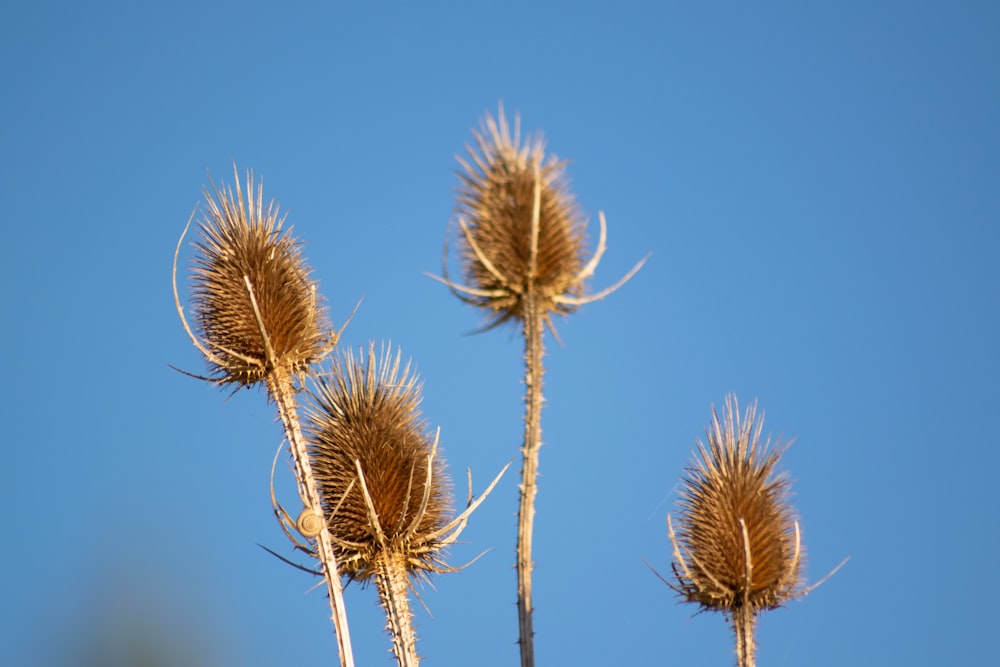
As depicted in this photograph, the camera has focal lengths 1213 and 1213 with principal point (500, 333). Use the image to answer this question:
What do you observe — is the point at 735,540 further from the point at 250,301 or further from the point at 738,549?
the point at 250,301

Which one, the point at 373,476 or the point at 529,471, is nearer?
the point at 529,471

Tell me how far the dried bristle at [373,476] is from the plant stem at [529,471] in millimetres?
2348

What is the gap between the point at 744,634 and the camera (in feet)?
33.3

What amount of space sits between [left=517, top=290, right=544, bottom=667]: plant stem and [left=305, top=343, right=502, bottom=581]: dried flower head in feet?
7.01

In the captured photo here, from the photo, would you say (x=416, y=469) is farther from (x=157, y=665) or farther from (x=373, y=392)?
(x=157, y=665)

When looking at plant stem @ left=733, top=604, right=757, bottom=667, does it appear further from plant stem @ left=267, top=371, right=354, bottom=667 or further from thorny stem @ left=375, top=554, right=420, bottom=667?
plant stem @ left=267, top=371, right=354, bottom=667

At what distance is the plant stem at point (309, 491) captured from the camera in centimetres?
1077

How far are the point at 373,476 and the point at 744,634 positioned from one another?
3.71 metres

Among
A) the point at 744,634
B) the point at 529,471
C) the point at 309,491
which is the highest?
the point at 309,491

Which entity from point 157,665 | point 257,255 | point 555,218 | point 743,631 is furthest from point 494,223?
point 157,665

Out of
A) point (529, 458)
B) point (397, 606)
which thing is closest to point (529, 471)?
point (529, 458)

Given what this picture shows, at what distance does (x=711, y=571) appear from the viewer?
1017cm

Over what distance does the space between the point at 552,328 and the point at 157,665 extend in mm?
9057

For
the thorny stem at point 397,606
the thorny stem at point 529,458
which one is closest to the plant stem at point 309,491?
the thorny stem at point 397,606
